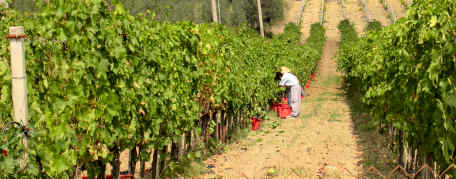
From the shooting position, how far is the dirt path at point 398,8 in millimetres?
49625

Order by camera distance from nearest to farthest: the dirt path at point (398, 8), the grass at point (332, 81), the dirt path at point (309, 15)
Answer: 1. the grass at point (332, 81)
2. the dirt path at point (398, 8)
3. the dirt path at point (309, 15)

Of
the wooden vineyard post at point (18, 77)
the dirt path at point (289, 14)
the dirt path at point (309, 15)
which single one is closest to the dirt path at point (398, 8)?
the dirt path at point (309, 15)

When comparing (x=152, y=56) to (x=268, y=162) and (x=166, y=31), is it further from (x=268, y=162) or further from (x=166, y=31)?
(x=268, y=162)

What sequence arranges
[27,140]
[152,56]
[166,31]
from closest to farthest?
1. [27,140]
2. [152,56]
3. [166,31]

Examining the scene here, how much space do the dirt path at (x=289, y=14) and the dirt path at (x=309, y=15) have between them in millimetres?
1347

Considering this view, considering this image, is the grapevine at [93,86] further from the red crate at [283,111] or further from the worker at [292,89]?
the worker at [292,89]

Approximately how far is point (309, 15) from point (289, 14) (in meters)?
2.90

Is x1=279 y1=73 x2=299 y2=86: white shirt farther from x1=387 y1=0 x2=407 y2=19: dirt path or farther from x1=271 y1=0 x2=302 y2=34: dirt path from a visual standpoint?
x1=387 y1=0 x2=407 y2=19: dirt path

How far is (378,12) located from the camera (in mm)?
53188

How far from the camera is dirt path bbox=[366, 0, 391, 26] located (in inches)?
1906

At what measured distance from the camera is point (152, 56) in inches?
153

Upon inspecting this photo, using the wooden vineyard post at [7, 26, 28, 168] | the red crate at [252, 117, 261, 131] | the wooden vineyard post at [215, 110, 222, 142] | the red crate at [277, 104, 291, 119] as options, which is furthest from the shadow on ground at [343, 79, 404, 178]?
the wooden vineyard post at [7, 26, 28, 168]

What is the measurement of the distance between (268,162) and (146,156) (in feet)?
8.18

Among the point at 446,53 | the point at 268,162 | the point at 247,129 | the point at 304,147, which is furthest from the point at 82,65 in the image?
the point at 247,129
